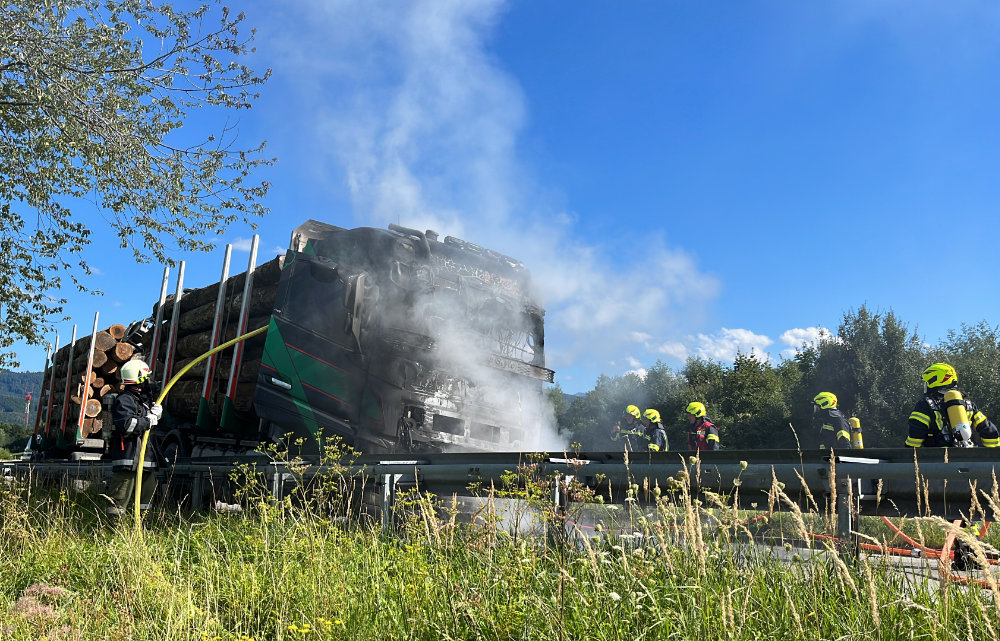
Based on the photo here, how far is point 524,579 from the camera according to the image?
304cm

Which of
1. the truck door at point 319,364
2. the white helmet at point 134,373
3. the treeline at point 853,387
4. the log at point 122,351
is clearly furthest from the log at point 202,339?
the treeline at point 853,387

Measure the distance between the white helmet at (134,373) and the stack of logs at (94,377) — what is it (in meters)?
7.08

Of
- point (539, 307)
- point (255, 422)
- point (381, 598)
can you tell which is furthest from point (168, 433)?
point (381, 598)

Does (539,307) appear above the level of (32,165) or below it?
below

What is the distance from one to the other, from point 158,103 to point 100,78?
0.74 meters

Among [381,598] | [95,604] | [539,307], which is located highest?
[539,307]

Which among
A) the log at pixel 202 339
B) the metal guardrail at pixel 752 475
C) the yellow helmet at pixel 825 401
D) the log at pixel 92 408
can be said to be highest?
the log at pixel 202 339

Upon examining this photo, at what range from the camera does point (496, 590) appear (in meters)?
3.13

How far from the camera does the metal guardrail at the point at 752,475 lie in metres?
3.44

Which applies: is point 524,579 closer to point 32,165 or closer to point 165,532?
point 165,532

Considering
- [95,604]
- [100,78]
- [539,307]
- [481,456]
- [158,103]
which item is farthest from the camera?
[539,307]

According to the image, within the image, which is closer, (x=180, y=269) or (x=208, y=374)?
(x=208, y=374)

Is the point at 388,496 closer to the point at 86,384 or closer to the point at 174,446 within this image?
the point at 174,446

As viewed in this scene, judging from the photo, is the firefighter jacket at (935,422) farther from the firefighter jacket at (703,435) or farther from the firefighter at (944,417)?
the firefighter jacket at (703,435)
